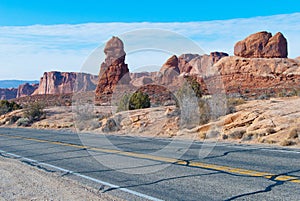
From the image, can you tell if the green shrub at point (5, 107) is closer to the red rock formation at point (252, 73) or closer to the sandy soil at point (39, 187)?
the red rock formation at point (252, 73)

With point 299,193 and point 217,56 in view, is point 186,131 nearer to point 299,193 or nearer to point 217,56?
point 299,193

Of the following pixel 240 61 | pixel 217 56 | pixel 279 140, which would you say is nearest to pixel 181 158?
pixel 279 140

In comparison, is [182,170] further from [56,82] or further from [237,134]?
[56,82]

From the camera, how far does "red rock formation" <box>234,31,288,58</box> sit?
62.7 m

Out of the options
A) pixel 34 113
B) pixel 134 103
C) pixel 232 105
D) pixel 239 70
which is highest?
pixel 239 70

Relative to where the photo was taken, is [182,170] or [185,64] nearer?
[182,170]

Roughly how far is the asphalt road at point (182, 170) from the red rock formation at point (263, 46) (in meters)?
53.8


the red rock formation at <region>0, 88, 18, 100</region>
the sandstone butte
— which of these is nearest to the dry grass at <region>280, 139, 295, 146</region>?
the sandstone butte

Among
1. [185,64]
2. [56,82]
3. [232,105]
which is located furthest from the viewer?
[56,82]

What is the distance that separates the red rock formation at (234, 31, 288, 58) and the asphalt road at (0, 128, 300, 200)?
53828 mm

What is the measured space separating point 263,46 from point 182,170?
59.3 m

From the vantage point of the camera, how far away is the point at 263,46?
63719 mm

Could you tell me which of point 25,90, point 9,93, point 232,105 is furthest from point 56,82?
point 232,105

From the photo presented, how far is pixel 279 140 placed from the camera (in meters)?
13.4
